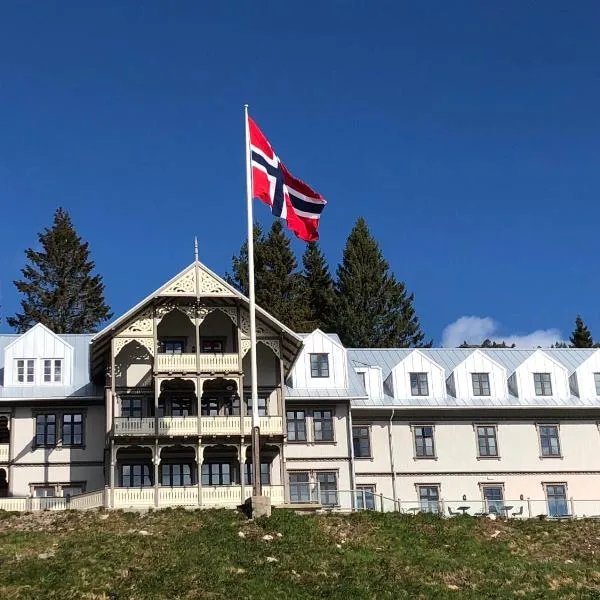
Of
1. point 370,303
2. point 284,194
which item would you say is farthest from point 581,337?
point 284,194

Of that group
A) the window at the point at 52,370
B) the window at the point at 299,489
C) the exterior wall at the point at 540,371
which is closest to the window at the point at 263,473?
the window at the point at 299,489

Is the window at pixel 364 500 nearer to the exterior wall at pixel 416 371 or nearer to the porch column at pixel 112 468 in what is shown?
the exterior wall at pixel 416 371

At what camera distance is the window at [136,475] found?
4600 centimetres

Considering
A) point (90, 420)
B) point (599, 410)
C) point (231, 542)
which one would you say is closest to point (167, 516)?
point (231, 542)

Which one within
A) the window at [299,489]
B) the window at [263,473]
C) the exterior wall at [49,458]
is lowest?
the window at [299,489]

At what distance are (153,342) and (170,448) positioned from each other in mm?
4948

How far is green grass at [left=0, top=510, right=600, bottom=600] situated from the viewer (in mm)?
29812

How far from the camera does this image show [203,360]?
147ft

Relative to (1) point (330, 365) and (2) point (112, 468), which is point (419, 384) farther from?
(2) point (112, 468)

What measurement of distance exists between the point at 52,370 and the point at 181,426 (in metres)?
8.05

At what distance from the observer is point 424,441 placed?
50.7 metres

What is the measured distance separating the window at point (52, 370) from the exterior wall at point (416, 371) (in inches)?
642

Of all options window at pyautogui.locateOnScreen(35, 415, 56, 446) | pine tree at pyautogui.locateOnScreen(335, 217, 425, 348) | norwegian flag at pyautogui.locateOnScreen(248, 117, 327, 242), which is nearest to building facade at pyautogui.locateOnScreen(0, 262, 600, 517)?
window at pyautogui.locateOnScreen(35, 415, 56, 446)

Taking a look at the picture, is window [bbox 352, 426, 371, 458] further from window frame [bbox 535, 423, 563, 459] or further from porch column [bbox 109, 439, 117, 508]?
porch column [bbox 109, 439, 117, 508]
